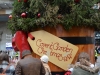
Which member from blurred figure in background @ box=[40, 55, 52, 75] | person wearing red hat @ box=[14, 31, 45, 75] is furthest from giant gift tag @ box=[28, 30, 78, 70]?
person wearing red hat @ box=[14, 31, 45, 75]

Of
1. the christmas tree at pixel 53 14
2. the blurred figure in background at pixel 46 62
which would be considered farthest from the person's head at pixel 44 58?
the christmas tree at pixel 53 14

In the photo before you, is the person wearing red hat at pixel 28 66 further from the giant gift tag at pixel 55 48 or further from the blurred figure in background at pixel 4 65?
the blurred figure in background at pixel 4 65

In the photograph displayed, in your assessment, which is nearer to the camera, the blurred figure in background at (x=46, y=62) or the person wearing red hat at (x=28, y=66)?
the person wearing red hat at (x=28, y=66)

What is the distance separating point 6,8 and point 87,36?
23.6 metres

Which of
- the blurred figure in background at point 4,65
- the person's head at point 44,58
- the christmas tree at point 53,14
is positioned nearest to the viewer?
the person's head at point 44,58

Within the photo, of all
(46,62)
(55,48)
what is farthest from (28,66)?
(55,48)

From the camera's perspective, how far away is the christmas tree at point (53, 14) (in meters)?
4.52

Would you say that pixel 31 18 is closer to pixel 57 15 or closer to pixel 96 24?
pixel 57 15

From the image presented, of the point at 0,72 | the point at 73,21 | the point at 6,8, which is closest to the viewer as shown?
the point at 73,21

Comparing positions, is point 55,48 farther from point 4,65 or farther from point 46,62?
point 4,65

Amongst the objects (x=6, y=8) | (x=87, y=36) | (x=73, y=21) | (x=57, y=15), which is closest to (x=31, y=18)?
(x=57, y=15)

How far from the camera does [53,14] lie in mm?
4559

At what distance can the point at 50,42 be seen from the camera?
15.0ft

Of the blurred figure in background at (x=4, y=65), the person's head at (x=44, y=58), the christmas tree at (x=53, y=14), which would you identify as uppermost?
the christmas tree at (x=53, y=14)
